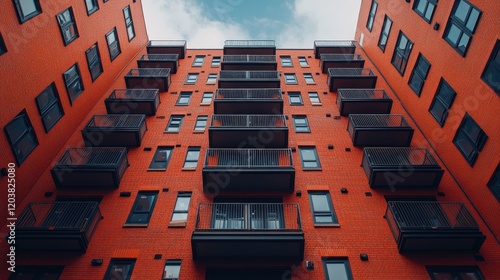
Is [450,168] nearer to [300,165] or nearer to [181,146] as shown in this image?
[300,165]

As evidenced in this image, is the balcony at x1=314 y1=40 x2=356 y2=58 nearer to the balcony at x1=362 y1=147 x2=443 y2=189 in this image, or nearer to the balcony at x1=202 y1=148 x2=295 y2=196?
the balcony at x1=362 y1=147 x2=443 y2=189

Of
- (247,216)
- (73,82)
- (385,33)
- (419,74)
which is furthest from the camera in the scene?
(385,33)

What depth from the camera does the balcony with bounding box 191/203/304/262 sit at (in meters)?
12.3

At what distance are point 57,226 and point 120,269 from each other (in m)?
2.97

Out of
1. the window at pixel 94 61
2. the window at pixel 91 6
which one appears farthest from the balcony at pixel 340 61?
the window at pixel 91 6

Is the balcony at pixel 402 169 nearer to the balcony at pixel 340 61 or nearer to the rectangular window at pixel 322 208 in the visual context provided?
the rectangular window at pixel 322 208

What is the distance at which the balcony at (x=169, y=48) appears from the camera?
95.2ft

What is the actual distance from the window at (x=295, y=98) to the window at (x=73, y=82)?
42.9 feet

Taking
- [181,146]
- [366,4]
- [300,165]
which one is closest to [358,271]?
[300,165]

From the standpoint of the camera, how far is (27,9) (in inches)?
603

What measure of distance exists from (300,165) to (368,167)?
10.7 feet

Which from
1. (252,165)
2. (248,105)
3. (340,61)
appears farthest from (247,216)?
(340,61)

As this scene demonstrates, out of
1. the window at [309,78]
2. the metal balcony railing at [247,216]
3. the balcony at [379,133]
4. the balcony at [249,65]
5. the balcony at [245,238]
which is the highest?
the balcony at [249,65]

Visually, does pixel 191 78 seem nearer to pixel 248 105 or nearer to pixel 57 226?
pixel 248 105
